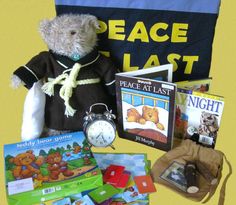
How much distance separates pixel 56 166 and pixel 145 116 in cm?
40

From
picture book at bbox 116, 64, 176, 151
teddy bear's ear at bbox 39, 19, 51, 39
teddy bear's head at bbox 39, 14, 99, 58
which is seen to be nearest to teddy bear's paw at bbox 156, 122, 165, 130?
picture book at bbox 116, 64, 176, 151

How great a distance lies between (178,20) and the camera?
1310 millimetres

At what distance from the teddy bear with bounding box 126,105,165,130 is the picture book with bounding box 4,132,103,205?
0.70 ft

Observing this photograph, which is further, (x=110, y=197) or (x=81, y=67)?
(x=81, y=67)

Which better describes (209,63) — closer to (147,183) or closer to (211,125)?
(211,125)

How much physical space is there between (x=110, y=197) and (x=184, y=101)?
0.46 meters

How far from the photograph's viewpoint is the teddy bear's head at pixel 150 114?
1291 mm

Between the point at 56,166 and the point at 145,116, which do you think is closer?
the point at 56,166

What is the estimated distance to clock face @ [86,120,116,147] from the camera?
128 cm

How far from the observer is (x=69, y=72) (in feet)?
4.28

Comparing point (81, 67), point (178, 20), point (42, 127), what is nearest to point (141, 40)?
point (178, 20)

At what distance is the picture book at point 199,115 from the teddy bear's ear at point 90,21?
41 cm

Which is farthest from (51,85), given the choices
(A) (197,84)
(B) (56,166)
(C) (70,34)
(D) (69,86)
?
(A) (197,84)

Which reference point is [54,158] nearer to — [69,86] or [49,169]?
[49,169]
